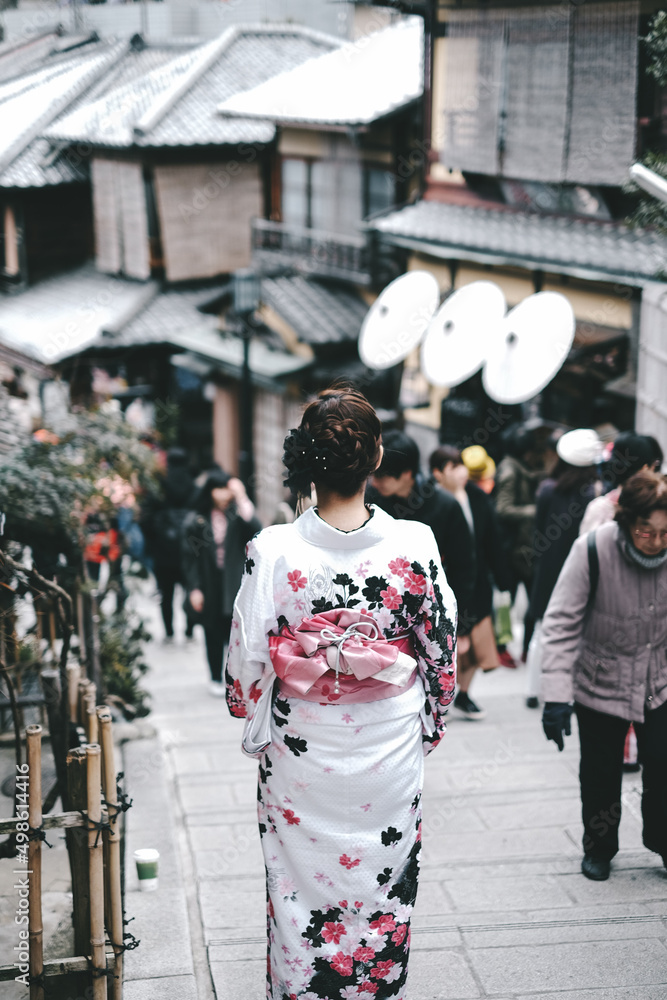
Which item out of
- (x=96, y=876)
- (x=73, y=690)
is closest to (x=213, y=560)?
(x=73, y=690)

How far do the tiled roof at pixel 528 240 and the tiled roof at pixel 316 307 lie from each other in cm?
206

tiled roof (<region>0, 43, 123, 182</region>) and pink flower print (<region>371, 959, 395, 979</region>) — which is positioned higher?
tiled roof (<region>0, 43, 123, 182</region>)

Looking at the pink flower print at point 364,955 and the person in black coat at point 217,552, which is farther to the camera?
the person in black coat at point 217,552

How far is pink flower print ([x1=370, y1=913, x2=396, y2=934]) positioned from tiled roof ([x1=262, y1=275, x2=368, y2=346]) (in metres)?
12.7

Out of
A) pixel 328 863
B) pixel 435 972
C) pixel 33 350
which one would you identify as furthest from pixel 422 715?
pixel 33 350

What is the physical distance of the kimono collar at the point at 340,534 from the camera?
3.11m

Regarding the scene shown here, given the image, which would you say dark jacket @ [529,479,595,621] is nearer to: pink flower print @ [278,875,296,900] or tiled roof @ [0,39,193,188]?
pink flower print @ [278,875,296,900]

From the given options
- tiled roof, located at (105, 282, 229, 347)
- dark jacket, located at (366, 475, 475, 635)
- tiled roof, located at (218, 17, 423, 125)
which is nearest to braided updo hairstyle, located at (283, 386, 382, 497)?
dark jacket, located at (366, 475, 475, 635)

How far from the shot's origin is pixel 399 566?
10.3 ft

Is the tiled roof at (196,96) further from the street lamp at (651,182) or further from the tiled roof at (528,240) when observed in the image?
the street lamp at (651,182)

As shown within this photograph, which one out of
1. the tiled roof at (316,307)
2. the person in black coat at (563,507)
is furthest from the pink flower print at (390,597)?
the tiled roof at (316,307)

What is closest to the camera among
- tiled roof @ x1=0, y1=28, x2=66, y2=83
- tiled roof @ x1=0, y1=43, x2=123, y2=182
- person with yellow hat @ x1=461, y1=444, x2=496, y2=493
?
person with yellow hat @ x1=461, y1=444, x2=496, y2=493

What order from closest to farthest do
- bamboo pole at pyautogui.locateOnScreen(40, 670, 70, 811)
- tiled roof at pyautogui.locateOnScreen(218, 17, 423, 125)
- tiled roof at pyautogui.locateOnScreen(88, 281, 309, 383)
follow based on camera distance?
bamboo pole at pyautogui.locateOnScreen(40, 670, 70, 811)
tiled roof at pyautogui.locateOnScreen(218, 17, 423, 125)
tiled roof at pyautogui.locateOnScreen(88, 281, 309, 383)

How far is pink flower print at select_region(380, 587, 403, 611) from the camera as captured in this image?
3143mm
